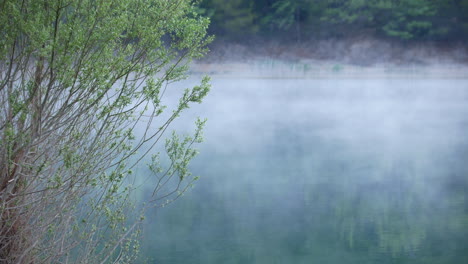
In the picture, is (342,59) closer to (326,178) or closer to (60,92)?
(326,178)

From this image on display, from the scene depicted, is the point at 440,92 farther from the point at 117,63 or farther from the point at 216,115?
the point at 117,63

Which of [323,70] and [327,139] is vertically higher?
[323,70]

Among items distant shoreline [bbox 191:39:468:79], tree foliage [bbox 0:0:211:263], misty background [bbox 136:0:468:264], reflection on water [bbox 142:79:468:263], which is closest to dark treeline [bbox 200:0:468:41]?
misty background [bbox 136:0:468:264]

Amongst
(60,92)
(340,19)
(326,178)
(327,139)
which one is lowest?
(60,92)

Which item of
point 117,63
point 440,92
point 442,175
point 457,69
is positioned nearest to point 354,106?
point 440,92

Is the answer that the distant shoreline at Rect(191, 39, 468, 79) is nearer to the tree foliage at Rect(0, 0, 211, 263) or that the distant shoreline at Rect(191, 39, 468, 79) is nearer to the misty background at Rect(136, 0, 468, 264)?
the misty background at Rect(136, 0, 468, 264)

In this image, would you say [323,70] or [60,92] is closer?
[60,92]

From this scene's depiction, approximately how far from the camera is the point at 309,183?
8.63m

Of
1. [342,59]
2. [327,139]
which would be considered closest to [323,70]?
[342,59]

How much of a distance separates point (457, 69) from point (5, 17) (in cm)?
1640

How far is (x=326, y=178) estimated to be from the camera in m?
8.98

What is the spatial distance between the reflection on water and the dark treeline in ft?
5.72

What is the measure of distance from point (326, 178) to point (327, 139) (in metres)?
3.19

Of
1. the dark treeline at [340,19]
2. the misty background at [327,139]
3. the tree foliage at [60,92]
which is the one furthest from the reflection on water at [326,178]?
the tree foliage at [60,92]
